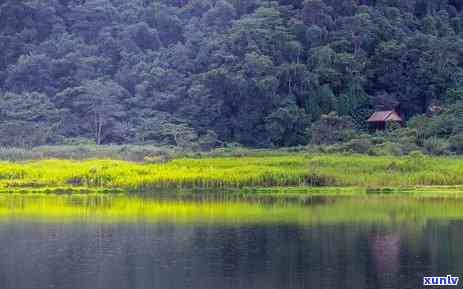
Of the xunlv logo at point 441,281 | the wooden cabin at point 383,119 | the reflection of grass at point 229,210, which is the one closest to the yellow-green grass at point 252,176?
the reflection of grass at point 229,210

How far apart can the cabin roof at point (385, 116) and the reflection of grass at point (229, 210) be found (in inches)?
700

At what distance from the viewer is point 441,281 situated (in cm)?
2075

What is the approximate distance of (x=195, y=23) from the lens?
6862 centimetres

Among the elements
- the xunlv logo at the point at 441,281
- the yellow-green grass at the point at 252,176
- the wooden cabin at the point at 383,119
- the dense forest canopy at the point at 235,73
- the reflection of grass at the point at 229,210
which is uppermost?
the dense forest canopy at the point at 235,73

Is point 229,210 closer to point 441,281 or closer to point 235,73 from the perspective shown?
point 441,281

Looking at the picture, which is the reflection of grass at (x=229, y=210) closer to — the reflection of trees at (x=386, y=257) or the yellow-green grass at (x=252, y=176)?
the yellow-green grass at (x=252, y=176)

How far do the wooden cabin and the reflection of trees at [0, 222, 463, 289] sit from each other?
2646cm

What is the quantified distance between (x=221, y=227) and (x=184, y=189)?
12.8 meters

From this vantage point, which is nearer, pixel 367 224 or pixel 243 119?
pixel 367 224

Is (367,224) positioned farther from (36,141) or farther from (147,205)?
(36,141)

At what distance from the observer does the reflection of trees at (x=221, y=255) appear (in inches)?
848

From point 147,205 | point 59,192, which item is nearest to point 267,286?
point 147,205

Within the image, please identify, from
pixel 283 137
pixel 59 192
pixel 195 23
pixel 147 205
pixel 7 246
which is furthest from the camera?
pixel 195 23

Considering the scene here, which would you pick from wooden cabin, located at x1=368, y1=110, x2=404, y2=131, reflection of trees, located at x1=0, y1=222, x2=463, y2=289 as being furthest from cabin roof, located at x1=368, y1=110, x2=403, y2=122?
reflection of trees, located at x1=0, y1=222, x2=463, y2=289
